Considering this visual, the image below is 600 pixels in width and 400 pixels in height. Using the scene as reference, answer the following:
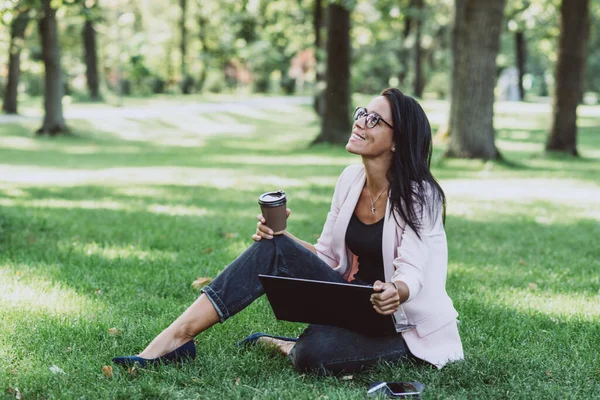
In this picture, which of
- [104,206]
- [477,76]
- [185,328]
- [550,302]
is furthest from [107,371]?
[477,76]

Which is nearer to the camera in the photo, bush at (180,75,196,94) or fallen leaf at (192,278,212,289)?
fallen leaf at (192,278,212,289)

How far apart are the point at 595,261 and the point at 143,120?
23015 millimetres

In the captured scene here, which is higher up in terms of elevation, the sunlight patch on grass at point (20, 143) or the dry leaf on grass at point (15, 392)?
the dry leaf on grass at point (15, 392)

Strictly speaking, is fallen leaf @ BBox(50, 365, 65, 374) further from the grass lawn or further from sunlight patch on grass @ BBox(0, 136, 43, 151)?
sunlight patch on grass @ BBox(0, 136, 43, 151)

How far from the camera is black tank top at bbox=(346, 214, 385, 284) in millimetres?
3928

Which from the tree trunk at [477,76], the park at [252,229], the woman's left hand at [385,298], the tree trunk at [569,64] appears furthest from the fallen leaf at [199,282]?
the tree trunk at [569,64]

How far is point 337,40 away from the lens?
1898 cm

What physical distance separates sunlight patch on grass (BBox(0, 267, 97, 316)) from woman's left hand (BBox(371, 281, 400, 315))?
220 cm

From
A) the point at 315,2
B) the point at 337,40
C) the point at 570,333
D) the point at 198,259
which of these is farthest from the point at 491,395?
the point at 315,2

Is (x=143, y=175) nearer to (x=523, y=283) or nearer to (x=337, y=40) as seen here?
(x=337, y=40)

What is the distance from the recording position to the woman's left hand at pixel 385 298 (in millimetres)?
3410

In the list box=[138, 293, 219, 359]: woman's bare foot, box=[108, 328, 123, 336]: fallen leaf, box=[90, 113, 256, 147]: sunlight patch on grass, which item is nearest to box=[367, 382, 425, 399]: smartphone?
box=[138, 293, 219, 359]: woman's bare foot

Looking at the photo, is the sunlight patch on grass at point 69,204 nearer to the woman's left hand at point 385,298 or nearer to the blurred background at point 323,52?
the blurred background at point 323,52

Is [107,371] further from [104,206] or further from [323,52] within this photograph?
[323,52]
